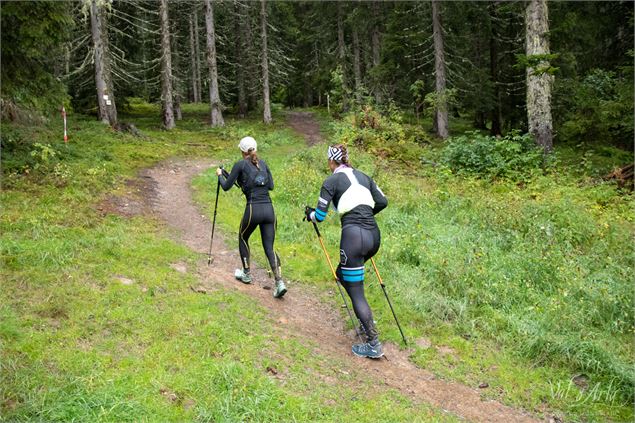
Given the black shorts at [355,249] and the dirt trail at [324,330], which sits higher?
the black shorts at [355,249]

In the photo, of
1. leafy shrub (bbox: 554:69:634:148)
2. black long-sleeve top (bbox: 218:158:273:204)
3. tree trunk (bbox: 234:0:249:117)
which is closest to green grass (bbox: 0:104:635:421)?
black long-sleeve top (bbox: 218:158:273:204)

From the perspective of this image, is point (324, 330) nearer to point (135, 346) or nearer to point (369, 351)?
point (369, 351)

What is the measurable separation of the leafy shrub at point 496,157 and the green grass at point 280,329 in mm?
1809

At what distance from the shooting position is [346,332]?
7023 mm

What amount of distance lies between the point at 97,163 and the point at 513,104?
68.6 ft

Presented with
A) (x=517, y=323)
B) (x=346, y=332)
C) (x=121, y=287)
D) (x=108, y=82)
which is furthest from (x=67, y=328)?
(x=108, y=82)

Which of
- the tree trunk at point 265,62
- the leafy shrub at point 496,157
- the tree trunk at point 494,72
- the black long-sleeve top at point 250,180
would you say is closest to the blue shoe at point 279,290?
the black long-sleeve top at point 250,180

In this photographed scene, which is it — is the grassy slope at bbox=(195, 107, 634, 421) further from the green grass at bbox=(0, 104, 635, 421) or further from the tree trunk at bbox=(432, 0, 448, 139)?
the tree trunk at bbox=(432, 0, 448, 139)

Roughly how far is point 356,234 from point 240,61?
1405 inches

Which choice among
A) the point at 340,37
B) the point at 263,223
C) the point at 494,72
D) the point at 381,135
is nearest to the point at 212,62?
the point at 340,37

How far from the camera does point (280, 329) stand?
22.1 ft

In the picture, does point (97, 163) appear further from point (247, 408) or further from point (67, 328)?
point (247, 408)

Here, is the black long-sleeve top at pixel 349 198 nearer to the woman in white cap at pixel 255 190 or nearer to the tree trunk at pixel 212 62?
the woman in white cap at pixel 255 190

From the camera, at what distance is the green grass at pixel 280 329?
16.1 ft
